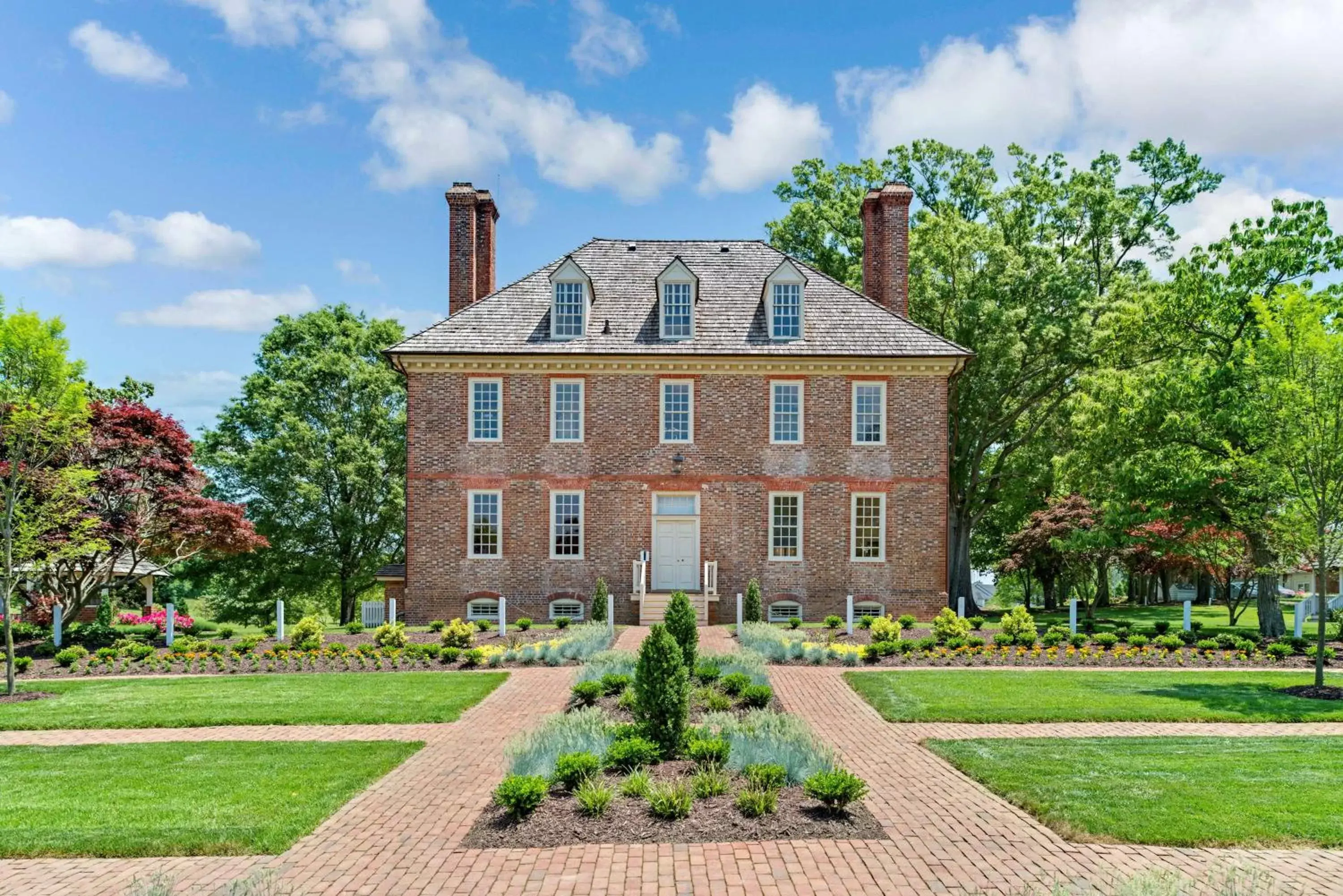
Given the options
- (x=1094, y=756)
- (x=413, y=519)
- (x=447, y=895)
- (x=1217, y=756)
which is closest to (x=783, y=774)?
(x=447, y=895)

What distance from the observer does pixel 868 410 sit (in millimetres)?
27078

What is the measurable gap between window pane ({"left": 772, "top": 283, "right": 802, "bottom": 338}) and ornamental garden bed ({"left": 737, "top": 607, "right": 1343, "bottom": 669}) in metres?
9.03

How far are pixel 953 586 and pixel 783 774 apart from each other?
27616 millimetres

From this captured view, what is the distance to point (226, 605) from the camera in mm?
38312

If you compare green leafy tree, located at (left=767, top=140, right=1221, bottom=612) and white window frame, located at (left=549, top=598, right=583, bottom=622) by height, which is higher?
green leafy tree, located at (left=767, top=140, right=1221, bottom=612)

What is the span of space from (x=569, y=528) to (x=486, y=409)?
4.07 metres

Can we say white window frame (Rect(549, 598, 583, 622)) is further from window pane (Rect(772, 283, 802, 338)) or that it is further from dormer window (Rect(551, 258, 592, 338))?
window pane (Rect(772, 283, 802, 338))

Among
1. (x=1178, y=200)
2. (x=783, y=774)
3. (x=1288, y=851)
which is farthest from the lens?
(x=1178, y=200)

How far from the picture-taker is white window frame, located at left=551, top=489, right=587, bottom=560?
87.7ft

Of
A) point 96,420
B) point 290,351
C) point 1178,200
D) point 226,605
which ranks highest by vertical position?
point 1178,200

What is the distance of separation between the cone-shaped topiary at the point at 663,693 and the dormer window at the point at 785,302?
17579mm

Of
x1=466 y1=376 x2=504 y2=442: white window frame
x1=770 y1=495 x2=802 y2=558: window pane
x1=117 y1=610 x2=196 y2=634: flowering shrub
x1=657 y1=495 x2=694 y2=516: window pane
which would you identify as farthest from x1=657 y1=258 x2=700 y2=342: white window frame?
x1=117 y1=610 x2=196 y2=634: flowering shrub

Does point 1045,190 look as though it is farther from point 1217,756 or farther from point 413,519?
point 1217,756

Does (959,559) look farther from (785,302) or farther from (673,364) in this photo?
(673,364)
